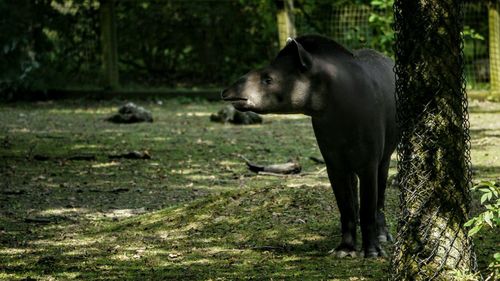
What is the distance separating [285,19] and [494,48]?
4.19 m

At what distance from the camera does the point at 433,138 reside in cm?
528

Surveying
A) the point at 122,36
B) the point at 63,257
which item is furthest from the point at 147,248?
the point at 122,36

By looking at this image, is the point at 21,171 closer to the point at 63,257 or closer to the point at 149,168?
the point at 149,168

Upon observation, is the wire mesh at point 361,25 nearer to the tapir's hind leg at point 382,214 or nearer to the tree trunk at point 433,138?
the tapir's hind leg at point 382,214

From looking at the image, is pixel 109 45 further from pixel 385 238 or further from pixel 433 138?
pixel 433 138

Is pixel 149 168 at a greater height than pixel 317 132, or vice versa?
pixel 317 132

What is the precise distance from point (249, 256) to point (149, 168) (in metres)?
5.09

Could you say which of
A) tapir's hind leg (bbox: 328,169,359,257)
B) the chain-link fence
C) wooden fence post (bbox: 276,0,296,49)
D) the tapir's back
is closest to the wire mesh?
the chain-link fence

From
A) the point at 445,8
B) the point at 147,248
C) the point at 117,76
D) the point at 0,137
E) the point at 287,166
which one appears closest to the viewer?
the point at 445,8

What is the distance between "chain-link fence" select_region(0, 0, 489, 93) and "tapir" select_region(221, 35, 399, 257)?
44.2 feet

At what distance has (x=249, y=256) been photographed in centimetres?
700

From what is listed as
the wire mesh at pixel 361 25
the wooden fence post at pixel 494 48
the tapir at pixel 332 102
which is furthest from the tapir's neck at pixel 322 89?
the wire mesh at pixel 361 25

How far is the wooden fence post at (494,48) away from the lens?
64.3ft

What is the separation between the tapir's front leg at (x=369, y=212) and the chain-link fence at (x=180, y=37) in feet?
44.2
